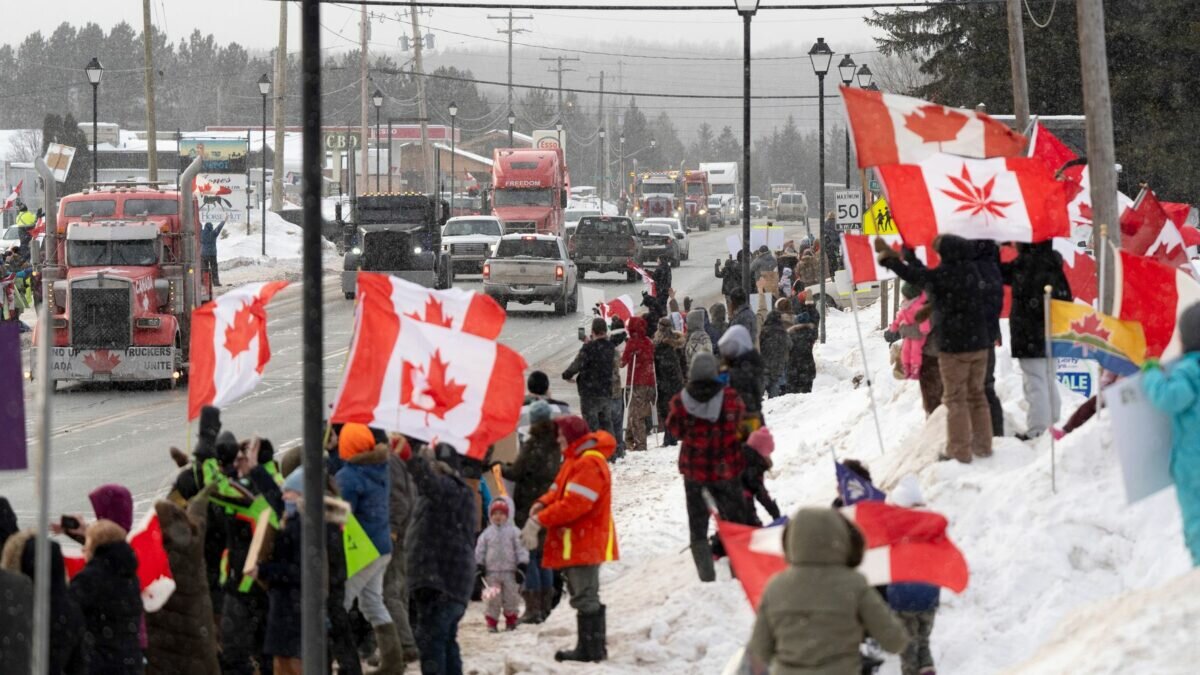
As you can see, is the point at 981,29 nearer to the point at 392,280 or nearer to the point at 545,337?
the point at 545,337

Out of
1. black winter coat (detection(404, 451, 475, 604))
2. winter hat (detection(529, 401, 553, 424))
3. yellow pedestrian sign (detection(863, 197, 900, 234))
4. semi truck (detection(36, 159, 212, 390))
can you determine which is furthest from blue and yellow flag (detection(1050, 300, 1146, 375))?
semi truck (detection(36, 159, 212, 390))

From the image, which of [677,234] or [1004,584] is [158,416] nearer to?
[1004,584]

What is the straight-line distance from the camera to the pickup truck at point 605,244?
4753cm

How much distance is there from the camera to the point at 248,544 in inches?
369

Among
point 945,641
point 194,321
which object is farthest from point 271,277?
point 945,641

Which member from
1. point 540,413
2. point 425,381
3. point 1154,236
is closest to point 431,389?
point 425,381

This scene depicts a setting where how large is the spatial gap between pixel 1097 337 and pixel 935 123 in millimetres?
2665

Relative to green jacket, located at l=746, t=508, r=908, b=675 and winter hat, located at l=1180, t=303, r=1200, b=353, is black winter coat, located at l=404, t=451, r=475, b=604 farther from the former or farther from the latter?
winter hat, located at l=1180, t=303, r=1200, b=353

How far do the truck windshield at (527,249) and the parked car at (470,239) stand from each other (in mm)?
8492

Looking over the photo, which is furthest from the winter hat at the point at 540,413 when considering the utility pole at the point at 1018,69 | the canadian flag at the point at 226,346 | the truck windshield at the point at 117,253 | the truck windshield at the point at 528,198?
the truck windshield at the point at 528,198

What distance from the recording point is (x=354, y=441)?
980 centimetres

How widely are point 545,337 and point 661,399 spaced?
13.5 metres

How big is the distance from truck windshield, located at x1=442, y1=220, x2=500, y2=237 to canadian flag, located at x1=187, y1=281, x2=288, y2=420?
3635cm

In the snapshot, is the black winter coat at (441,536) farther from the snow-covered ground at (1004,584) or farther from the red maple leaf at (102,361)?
the red maple leaf at (102,361)
